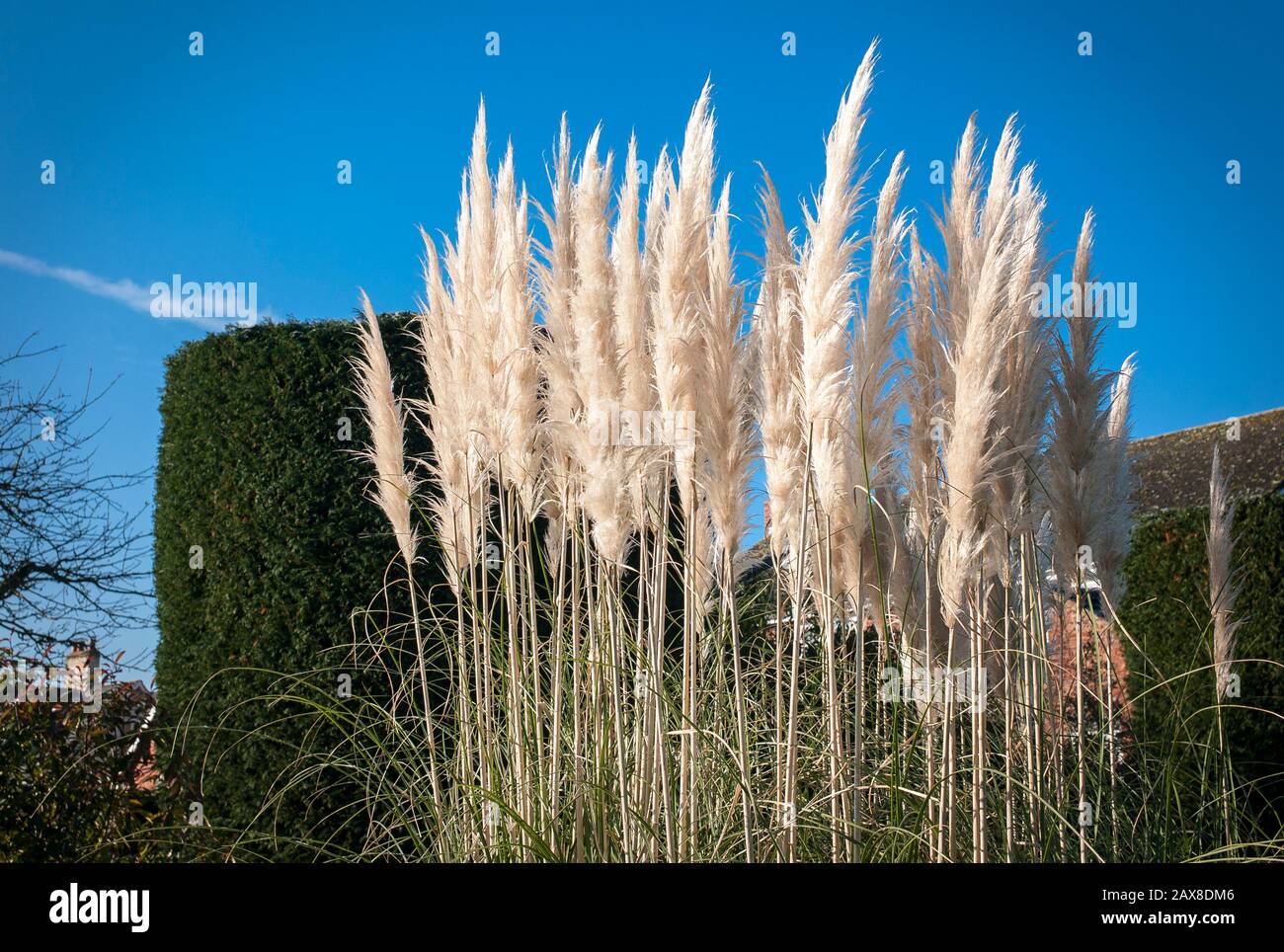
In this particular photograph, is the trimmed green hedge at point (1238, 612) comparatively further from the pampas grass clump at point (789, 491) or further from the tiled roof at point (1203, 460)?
the tiled roof at point (1203, 460)

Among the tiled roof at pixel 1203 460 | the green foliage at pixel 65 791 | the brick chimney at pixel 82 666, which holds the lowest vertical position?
the green foliage at pixel 65 791

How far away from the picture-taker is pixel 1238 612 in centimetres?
696

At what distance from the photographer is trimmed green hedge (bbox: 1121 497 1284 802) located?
6633mm

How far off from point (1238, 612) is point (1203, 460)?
6.47m

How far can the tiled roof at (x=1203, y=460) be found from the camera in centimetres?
1146

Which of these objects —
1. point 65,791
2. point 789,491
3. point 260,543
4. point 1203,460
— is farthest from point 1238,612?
point 65,791

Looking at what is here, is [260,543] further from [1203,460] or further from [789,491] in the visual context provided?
[1203,460]

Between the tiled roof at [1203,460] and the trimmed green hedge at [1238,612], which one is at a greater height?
the tiled roof at [1203,460]

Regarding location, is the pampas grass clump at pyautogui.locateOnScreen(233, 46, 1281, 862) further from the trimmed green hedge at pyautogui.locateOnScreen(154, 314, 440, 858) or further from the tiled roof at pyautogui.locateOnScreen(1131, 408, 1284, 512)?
the tiled roof at pyautogui.locateOnScreen(1131, 408, 1284, 512)

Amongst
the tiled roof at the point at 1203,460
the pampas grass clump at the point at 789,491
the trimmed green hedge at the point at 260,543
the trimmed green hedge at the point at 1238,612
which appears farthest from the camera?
the tiled roof at the point at 1203,460

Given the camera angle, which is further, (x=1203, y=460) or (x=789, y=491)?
(x=1203, y=460)

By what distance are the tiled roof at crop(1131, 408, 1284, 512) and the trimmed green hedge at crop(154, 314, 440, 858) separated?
8484 millimetres

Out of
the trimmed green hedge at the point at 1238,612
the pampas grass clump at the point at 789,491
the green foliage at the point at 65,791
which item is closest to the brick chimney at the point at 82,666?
the green foliage at the point at 65,791

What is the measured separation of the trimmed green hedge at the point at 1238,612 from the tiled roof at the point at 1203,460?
352 cm
